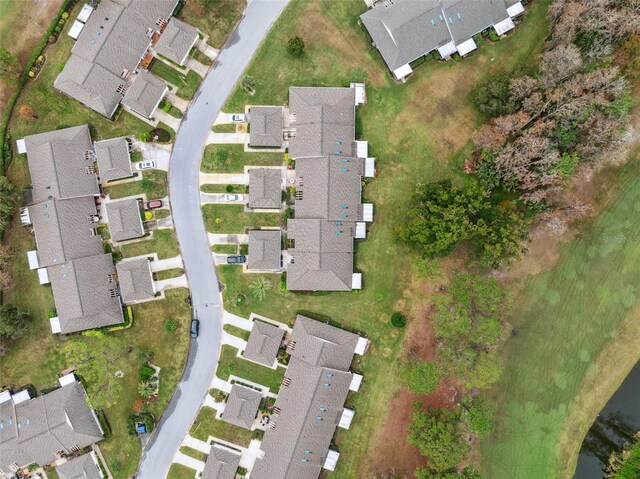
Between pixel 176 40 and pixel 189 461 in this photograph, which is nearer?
pixel 176 40

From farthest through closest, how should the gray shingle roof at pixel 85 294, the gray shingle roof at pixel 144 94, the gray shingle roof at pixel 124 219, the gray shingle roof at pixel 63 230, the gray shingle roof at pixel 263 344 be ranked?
the gray shingle roof at pixel 144 94, the gray shingle roof at pixel 124 219, the gray shingle roof at pixel 263 344, the gray shingle roof at pixel 63 230, the gray shingle roof at pixel 85 294

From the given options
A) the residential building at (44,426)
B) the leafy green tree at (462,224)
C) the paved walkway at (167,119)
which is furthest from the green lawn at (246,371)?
the paved walkway at (167,119)

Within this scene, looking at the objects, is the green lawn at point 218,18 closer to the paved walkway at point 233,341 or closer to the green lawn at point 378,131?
the green lawn at point 378,131

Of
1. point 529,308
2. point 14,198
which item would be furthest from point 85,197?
point 529,308

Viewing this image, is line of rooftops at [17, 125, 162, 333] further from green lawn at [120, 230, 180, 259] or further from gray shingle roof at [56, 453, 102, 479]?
gray shingle roof at [56, 453, 102, 479]

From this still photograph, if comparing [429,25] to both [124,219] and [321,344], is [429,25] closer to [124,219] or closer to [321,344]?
[321,344]

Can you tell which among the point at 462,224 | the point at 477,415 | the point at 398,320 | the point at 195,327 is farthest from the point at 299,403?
the point at 462,224
